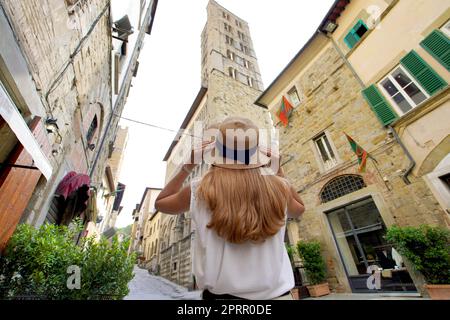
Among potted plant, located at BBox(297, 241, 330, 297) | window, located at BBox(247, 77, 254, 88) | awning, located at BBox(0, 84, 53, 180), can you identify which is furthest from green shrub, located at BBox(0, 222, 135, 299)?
window, located at BBox(247, 77, 254, 88)

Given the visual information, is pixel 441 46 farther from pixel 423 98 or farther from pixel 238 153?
pixel 238 153

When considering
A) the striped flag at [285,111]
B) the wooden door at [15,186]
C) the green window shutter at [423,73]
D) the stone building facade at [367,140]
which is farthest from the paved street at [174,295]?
the striped flag at [285,111]

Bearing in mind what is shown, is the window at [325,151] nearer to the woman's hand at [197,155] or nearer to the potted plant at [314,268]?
the potted plant at [314,268]

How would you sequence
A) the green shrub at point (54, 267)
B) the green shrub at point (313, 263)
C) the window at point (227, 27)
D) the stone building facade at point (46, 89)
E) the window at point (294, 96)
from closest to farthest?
the stone building facade at point (46, 89), the green shrub at point (54, 267), the green shrub at point (313, 263), the window at point (294, 96), the window at point (227, 27)

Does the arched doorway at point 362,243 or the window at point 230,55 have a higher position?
the window at point 230,55

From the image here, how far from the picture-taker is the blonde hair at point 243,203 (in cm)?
93

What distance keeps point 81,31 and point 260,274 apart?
18.8 ft

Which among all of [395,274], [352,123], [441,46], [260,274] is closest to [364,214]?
[395,274]

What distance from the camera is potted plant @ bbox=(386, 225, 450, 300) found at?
4672 mm

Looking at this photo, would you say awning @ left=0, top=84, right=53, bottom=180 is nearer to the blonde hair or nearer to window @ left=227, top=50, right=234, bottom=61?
the blonde hair

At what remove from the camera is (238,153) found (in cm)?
109

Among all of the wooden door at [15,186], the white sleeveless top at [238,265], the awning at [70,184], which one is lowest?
the white sleeveless top at [238,265]

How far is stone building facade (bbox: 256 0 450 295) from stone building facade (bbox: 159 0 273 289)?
7.97 meters

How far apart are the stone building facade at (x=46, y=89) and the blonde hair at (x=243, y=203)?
8.32ft
